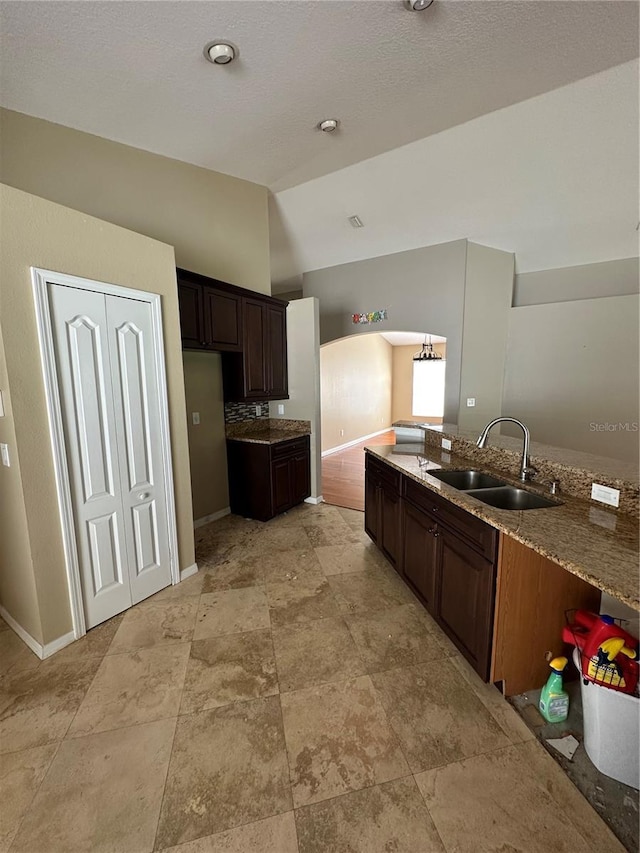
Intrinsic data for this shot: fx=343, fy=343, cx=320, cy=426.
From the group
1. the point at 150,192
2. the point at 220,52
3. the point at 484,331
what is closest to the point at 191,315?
the point at 150,192

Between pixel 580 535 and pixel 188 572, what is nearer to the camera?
pixel 580 535

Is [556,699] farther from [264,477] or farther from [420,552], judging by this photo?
[264,477]

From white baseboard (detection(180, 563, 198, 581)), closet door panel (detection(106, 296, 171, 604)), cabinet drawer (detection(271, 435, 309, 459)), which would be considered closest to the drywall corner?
cabinet drawer (detection(271, 435, 309, 459))

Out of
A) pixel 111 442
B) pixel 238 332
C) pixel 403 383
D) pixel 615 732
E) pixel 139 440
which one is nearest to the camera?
pixel 615 732

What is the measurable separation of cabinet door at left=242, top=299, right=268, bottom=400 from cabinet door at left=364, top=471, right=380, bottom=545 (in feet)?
5.12

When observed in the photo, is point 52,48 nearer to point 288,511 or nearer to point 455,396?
point 288,511

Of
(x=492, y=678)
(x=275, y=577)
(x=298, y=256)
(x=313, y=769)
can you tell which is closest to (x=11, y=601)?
(x=275, y=577)

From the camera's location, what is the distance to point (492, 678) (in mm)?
1680

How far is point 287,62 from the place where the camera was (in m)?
2.16

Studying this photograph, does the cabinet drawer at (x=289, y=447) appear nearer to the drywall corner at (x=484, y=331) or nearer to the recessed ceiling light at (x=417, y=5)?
the drywall corner at (x=484, y=331)

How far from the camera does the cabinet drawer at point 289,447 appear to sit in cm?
379

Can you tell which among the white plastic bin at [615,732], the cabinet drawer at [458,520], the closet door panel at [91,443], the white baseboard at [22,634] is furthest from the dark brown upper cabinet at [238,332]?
the white plastic bin at [615,732]

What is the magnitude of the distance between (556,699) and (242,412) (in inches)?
141

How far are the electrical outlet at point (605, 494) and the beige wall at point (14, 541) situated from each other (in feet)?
10.0
